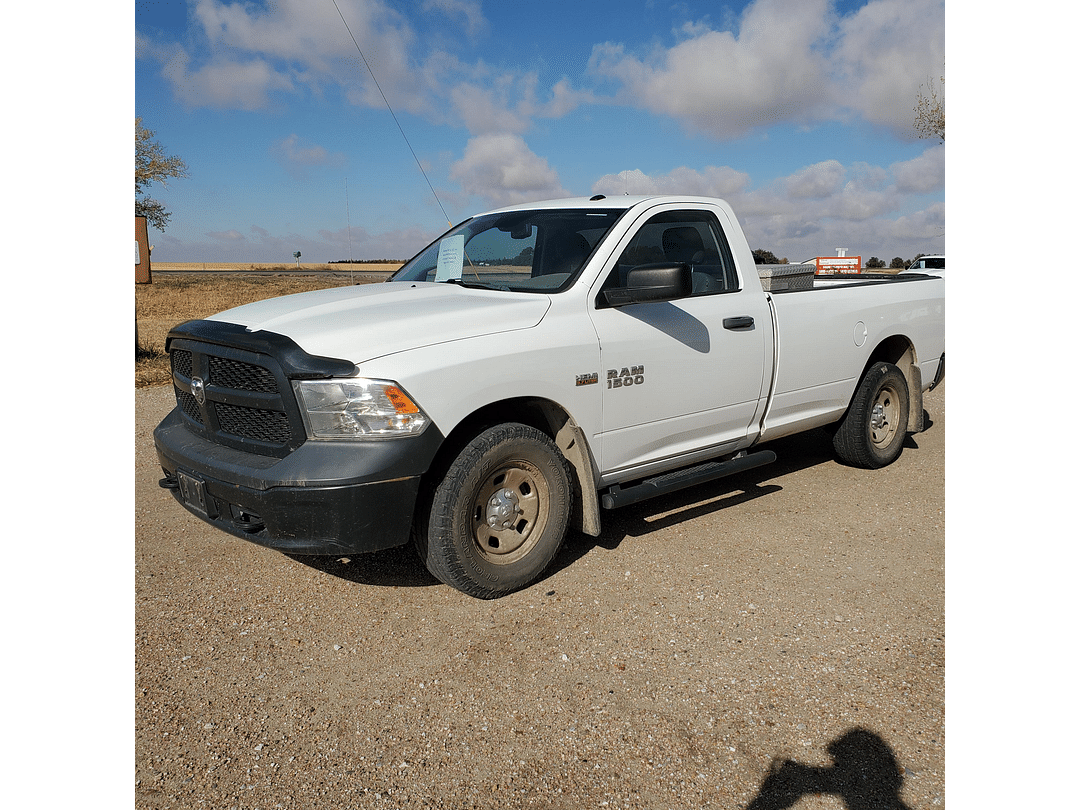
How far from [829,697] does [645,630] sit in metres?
0.90

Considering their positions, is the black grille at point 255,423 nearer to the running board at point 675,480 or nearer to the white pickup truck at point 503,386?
the white pickup truck at point 503,386

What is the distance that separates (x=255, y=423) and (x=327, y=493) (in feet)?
2.08

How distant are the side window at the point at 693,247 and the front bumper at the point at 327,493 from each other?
78.1 inches

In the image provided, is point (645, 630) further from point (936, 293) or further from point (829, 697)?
point (936, 293)

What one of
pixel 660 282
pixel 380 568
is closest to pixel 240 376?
pixel 380 568

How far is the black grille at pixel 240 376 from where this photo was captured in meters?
3.69

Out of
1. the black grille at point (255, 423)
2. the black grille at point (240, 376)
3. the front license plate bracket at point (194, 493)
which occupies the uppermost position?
the black grille at point (240, 376)

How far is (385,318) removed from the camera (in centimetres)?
390

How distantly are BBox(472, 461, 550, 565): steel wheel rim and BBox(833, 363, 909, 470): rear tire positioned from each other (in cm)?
324

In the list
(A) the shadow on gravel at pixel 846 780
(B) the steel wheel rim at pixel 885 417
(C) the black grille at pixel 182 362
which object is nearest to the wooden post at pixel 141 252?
(C) the black grille at pixel 182 362

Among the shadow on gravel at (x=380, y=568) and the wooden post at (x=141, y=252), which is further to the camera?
the wooden post at (x=141, y=252)

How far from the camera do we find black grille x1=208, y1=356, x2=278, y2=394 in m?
3.69

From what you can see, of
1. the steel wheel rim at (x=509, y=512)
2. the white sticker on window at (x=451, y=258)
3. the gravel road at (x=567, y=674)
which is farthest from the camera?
the white sticker on window at (x=451, y=258)

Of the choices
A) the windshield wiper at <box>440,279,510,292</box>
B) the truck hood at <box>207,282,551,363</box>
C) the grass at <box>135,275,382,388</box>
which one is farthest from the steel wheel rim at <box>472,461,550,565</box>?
the grass at <box>135,275,382,388</box>
